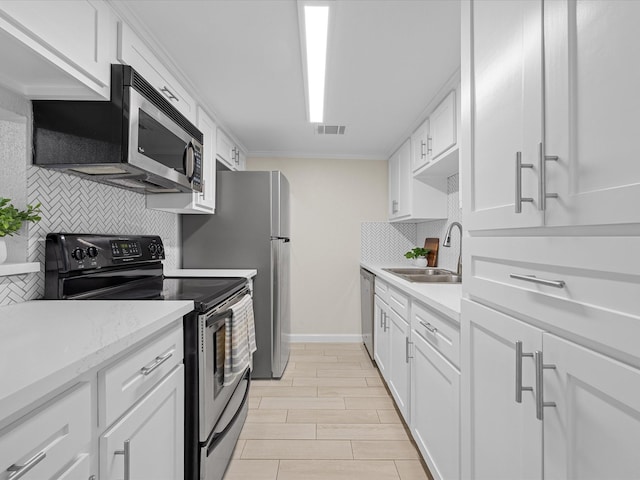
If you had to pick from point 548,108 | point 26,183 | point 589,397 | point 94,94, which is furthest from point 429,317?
point 26,183

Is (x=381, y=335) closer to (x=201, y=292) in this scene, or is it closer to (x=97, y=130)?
(x=201, y=292)

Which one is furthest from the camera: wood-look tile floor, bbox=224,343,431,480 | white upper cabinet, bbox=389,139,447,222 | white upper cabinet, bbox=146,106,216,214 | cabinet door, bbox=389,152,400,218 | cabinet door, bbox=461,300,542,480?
cabinet door, bbox=389,152,400,218

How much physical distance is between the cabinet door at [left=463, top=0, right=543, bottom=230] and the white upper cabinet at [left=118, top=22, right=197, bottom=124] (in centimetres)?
138

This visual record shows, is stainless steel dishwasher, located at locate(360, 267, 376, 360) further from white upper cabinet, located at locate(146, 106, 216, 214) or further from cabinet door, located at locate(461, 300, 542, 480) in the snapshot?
cabinet door, located at locate(461, 300, 542, 480)

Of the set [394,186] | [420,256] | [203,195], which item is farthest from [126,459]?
[394,186]

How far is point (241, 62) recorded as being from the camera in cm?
200

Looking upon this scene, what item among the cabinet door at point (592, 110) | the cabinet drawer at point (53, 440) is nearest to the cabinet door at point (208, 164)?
the cabinet drawer at point (53, 440)

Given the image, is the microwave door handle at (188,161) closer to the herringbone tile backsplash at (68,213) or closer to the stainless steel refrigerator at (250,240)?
the herringbone tile backsplash at (68,213)

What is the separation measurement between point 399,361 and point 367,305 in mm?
1278

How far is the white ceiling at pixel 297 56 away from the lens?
1.55m

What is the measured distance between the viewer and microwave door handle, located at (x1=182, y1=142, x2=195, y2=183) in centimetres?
199

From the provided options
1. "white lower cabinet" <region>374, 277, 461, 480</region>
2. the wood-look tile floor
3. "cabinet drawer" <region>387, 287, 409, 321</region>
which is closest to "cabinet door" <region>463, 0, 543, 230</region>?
"white lower cabinet" <region>374, 277, 461, 480</region>

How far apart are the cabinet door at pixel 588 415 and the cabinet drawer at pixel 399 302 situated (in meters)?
1.27

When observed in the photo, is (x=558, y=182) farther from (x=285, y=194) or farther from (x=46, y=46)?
(x=285, y=194)
